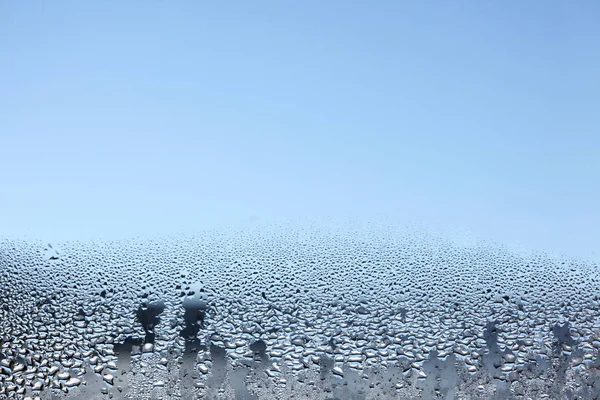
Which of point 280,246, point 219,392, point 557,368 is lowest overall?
point 219,392

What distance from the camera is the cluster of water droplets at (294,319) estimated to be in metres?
5.46

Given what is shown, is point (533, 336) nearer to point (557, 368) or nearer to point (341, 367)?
point (557, 368)

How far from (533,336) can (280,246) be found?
3735 millimetres

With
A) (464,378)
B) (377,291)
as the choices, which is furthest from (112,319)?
(464,378)

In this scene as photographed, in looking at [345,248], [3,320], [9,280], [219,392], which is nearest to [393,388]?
[219,392]

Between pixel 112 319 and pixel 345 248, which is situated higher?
pixel 345 248

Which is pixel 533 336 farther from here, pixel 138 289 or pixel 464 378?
pixel 138 289

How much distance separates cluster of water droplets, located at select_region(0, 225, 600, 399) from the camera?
546 cm

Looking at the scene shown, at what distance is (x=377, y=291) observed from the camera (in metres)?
7.27

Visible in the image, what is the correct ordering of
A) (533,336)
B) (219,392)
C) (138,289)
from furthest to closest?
(138,289)
(533,336)
(219,392)

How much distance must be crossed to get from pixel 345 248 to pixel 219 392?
11.9ft

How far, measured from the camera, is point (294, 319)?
662 centimetres

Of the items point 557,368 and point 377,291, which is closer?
point 557,368

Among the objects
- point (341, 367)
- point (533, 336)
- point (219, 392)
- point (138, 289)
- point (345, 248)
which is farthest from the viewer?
point (345, 248)
